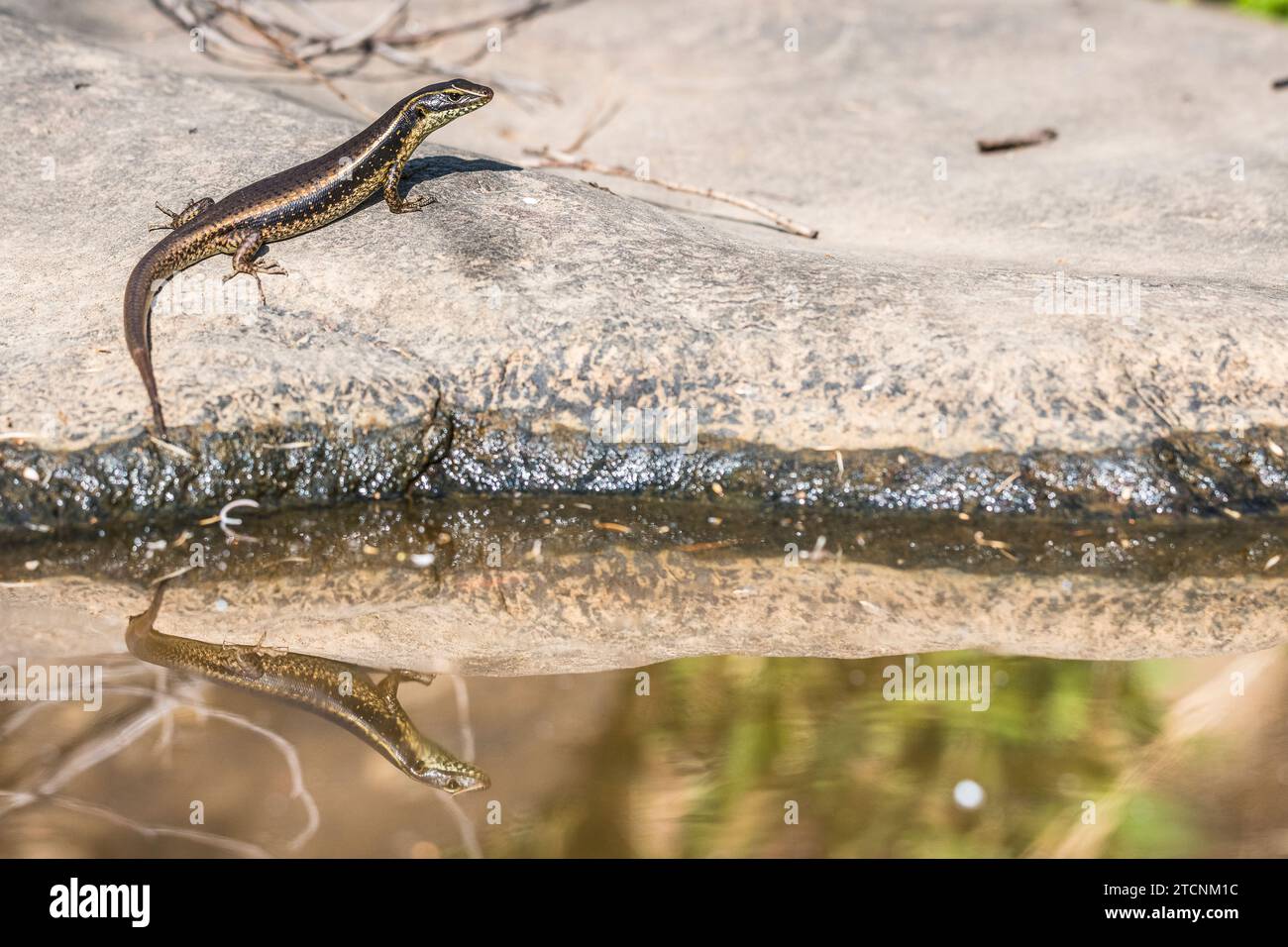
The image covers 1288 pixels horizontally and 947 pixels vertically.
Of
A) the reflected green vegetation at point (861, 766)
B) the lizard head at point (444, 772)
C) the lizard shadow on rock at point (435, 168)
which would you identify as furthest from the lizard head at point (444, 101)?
the lizard head at point (444, 772)

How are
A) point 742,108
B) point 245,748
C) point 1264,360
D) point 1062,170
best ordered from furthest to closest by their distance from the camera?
point 742,108 < point 1062,170 < point 1264,360 < point 245,748

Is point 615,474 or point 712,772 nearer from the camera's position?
point 712,772

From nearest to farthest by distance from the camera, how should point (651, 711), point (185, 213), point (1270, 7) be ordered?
point (651, 711) < point (185, 213) < point (1270, 7)

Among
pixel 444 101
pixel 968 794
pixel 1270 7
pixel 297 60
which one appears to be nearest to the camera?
pixel 968 794

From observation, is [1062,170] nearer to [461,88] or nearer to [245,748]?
[461,88]

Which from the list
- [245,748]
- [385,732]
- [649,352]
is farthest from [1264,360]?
[245,748]
